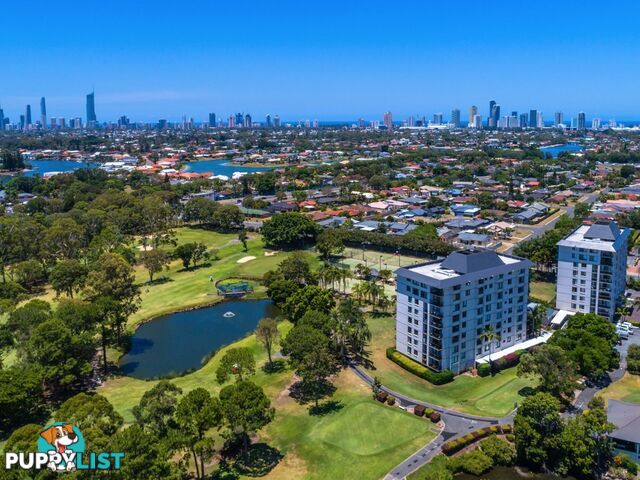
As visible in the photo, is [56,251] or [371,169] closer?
[56,251]

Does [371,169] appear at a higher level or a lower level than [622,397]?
higher

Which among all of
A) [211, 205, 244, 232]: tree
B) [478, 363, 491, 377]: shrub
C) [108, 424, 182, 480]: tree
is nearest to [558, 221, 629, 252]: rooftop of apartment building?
[478, 363, 491, 377]: shrub

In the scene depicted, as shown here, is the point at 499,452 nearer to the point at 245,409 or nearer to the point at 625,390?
the point at 625,390

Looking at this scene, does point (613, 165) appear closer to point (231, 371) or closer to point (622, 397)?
point (622, 397)

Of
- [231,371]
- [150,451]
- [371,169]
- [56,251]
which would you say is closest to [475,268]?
[231,371]

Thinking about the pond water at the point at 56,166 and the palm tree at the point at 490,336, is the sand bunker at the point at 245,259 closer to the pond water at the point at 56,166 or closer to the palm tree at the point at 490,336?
the palm tree at the point at 490,336
